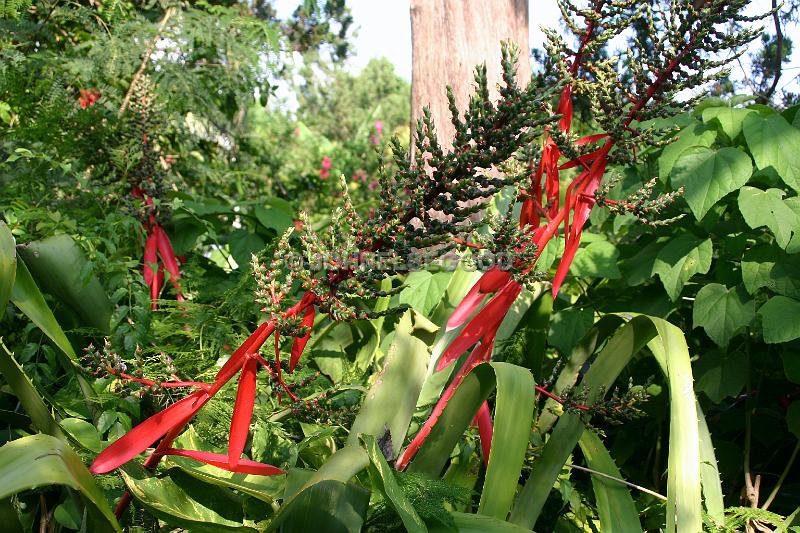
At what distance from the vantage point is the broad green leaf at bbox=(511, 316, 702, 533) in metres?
1.46

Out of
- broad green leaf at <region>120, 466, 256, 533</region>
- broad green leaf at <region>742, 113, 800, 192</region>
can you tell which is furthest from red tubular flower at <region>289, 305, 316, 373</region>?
broad green leaf at <region>742, 113, 800, 192</region>

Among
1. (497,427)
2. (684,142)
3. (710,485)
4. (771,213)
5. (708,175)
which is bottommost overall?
(710,485)

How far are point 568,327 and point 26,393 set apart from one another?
1476 mm

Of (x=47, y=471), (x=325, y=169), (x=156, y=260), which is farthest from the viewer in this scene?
(x=325, y=169)

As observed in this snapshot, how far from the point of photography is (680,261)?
6.89 ft

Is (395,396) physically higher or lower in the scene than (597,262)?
lower

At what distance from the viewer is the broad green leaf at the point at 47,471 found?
3.51 ft

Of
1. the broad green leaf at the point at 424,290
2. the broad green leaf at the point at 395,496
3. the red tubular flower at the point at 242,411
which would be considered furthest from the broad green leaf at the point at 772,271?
the red tubular flower at the point at 242,411

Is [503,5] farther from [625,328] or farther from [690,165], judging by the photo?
[625,328]

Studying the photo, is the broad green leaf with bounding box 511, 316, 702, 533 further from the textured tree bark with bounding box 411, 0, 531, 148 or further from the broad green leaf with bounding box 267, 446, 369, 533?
the textured tree bark with bounding box 411, 0, 531, 148

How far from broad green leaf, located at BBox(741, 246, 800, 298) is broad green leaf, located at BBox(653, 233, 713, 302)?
108mm

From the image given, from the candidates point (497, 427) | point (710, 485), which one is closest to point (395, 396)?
point (497, 427)

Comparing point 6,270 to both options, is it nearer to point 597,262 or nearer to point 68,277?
point 68,277

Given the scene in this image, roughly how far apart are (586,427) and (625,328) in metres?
0.25
